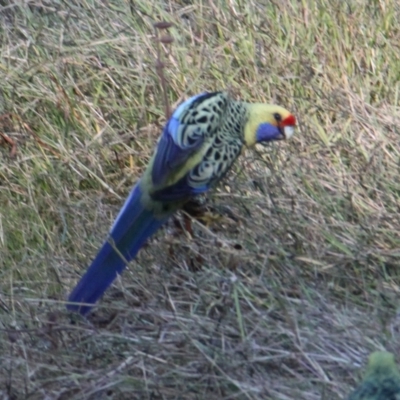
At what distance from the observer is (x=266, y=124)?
119 inches

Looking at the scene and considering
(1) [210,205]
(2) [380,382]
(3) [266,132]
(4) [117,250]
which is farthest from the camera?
(1) [210,205]

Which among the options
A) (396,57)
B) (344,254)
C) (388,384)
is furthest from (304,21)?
(388,384)

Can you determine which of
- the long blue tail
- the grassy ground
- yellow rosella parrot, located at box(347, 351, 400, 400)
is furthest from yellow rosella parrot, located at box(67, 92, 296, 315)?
yellow rosella parrot, located at box(347, 351, 400, 400)

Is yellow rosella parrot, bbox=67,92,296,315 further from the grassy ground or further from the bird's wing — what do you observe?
the grassy ground

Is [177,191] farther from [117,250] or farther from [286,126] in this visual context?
[286,126]

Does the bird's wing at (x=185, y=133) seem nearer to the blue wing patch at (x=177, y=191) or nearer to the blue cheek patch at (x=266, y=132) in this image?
the blue wing patch at (x=177, y=191)

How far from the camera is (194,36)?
404cm

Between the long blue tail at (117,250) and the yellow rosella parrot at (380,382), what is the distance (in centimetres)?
105

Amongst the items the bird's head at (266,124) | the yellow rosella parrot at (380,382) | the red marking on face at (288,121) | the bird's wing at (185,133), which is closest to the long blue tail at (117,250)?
the bird's wing at (185,133)

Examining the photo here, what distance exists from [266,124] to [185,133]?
319 millimetres

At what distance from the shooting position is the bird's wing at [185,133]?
2.78 meters

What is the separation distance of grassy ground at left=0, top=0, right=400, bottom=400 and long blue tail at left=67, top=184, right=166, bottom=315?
72 millimetres

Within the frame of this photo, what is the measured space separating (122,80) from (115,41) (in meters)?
0.17

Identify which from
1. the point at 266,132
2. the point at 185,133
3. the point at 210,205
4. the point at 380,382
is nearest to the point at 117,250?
the point at 185,133
